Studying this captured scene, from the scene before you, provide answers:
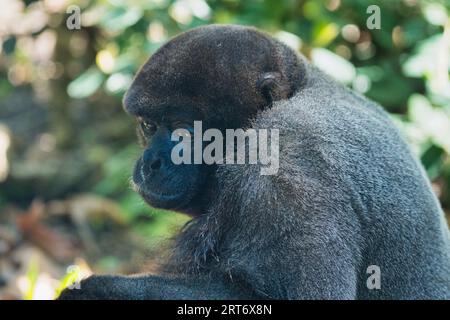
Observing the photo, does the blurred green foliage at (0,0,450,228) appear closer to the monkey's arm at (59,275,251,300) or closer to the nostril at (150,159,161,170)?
the nostril at (150,159,161,170)

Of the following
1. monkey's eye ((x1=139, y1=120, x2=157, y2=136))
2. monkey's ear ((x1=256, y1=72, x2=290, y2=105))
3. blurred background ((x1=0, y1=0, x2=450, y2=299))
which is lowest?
blurred background ((x1=0, y1=0, x2=450, y2=299))

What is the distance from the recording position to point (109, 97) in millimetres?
11875

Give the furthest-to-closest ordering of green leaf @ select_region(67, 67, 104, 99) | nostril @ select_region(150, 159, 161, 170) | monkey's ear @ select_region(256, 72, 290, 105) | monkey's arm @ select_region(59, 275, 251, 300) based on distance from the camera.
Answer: green leaf @ select_region(67, 67, 104, 99), nostril @ select_region(150, 159, 161, 170), monkey's ear @ select_region(256, 72, 290, 105), monkey's arm @ select_region(59, 275, 251, 300)

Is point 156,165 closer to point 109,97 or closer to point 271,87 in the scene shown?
point 271,87

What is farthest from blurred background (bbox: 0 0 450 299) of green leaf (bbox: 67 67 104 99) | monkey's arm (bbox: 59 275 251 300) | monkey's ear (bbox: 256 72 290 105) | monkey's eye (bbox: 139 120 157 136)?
monkey's ear (bbox: 256 72 290 105)

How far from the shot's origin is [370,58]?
9711mm

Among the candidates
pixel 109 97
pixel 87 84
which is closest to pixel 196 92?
pixel 87 84

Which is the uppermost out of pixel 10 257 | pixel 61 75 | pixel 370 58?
pixel 370 58

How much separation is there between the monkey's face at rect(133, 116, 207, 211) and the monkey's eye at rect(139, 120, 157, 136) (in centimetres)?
14

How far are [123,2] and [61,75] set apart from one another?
3.40 m

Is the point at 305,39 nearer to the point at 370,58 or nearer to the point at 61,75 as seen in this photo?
the point at 370,58

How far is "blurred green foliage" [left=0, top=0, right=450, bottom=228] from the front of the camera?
26.5 ft
